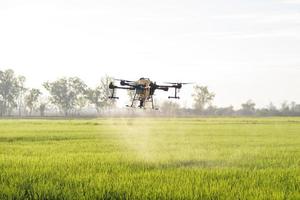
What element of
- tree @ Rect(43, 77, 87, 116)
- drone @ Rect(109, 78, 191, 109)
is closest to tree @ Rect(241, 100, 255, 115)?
tree @ Rect(43, 77, 87, 116)

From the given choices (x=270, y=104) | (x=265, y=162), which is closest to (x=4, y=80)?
(x=270, y=104)

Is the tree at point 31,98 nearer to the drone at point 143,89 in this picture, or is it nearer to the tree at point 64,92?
the tree at point 64,92

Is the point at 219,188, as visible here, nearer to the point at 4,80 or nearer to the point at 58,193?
the point at 58,193

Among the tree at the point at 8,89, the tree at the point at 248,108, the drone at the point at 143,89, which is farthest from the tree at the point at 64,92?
the drone at the point at 143,89

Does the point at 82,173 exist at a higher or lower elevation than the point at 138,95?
lower

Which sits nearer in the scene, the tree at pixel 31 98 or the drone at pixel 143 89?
the drone at pixel 143 89

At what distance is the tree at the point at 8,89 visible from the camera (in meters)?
134

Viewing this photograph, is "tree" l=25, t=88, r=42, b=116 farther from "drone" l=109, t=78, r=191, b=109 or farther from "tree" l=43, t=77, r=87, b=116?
"drone" l=109, t=78, r=191, b=109

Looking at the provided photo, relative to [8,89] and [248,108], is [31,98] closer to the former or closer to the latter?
[8,89]

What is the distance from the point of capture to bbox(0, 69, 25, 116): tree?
440 feet

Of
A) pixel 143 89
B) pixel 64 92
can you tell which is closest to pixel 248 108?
pixel 64 92

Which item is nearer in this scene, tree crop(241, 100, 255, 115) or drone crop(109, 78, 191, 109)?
drone crop(109, 78, 191, 109)

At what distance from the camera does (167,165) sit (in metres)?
15.9

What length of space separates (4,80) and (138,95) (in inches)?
5059
